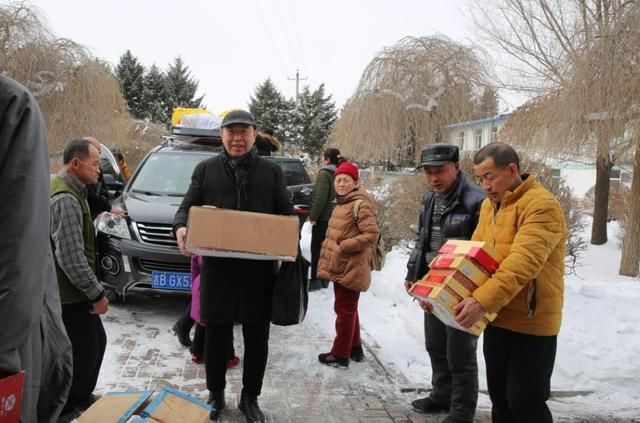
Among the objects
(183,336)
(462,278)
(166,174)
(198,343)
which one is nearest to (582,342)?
(462,278)

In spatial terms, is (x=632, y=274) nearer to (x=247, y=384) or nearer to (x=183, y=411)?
(x=247, y=384)

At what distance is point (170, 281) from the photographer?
534 cm

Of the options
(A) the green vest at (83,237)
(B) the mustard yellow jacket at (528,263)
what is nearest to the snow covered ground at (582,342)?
(B) the mustard yellow jacket at (528,263)

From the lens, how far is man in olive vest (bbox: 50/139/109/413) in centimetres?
312

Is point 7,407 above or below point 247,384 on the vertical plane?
above

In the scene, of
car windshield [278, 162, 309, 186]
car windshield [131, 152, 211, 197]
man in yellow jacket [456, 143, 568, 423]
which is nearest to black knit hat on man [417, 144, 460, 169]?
man in yellow jacket [456, 143, 568, 423]

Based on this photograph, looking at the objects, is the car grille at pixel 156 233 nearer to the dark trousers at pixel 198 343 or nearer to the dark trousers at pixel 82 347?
the dark trousers at pixel 198 343

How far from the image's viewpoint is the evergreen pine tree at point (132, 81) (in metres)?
45.1

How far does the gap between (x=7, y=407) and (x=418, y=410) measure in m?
3.06

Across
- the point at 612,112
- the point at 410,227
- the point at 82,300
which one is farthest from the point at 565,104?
the point at 82,300

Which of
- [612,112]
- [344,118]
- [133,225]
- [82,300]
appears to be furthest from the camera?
[344,118]

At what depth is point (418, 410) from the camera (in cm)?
379

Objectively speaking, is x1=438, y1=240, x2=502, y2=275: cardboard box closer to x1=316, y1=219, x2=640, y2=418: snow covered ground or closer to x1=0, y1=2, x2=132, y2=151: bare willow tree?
x1=316, y1=219, x2=640, y2=418: snow covered ground

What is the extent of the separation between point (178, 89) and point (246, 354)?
4711cm
